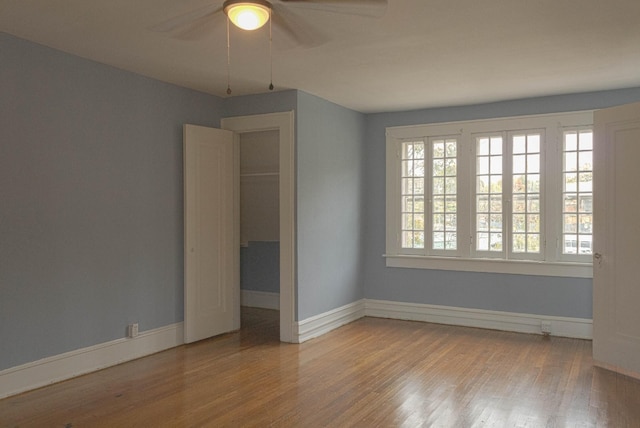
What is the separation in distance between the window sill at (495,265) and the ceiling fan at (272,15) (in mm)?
3325

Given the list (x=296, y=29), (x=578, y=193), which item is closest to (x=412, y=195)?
(x=578, y=193)

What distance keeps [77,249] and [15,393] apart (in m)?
1.10

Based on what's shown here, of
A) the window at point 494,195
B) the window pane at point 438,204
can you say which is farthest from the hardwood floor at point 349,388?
the window pane at point 438,204

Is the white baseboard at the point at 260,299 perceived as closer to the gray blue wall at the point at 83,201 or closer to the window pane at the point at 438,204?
the gray blue wall at the point at 83,201

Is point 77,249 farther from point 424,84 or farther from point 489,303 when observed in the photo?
point 489,303

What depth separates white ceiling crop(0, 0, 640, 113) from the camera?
3.25m

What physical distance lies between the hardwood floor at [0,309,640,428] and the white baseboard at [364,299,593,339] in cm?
19

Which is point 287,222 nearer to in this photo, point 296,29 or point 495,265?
point 296,29

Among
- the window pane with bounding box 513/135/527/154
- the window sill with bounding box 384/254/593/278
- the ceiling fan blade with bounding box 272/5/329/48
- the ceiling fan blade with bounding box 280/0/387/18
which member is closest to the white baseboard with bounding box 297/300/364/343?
the window sill with bounding box 384/254/593/278

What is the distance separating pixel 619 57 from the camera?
4.25 meters

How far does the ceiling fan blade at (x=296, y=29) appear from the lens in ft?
10.7

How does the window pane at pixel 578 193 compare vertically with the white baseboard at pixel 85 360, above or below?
above

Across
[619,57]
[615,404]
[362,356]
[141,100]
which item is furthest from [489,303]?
[141,100]

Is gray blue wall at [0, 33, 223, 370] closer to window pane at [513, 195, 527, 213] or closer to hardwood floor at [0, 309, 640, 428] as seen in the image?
hardwood floor at [0, 309, 640, 428]
